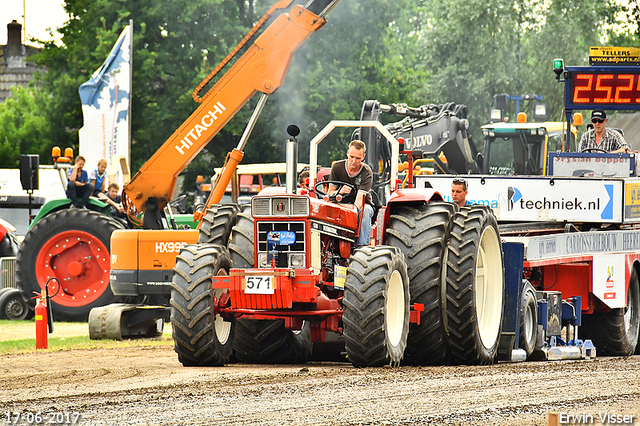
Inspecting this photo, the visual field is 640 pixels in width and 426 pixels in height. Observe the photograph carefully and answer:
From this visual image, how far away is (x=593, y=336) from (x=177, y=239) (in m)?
5.58

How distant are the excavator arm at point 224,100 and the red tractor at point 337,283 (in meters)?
4.41

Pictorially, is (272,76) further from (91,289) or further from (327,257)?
(327,257)

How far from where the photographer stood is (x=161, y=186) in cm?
1495

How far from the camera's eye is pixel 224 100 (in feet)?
49.3

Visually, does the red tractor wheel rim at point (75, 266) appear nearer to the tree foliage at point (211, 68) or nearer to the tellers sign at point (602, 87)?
the tellers sign at point (602, 87)

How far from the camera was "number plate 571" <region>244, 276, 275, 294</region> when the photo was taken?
9.20 metres

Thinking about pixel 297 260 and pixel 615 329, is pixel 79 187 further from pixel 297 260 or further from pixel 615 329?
pixel 615 329

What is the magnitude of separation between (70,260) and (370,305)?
8.55 metres

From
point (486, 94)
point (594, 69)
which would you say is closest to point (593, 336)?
point (594, 69)

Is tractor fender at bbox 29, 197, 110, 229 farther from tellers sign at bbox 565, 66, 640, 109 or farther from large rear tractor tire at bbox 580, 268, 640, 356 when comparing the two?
large rear tractor tire at bbox 580, 268, 640, 356

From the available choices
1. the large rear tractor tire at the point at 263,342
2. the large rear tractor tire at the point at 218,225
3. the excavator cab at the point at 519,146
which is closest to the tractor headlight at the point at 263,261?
the large rear tractor tire at the point at 263,342

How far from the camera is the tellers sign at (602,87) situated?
15484 mm

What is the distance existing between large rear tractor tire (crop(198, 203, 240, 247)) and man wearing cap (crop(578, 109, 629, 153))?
5969mm

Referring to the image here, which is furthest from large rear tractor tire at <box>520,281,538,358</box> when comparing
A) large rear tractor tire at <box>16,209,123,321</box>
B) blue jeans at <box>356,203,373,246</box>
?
large rear tractor tire at <box>16,209,123,321</box>
